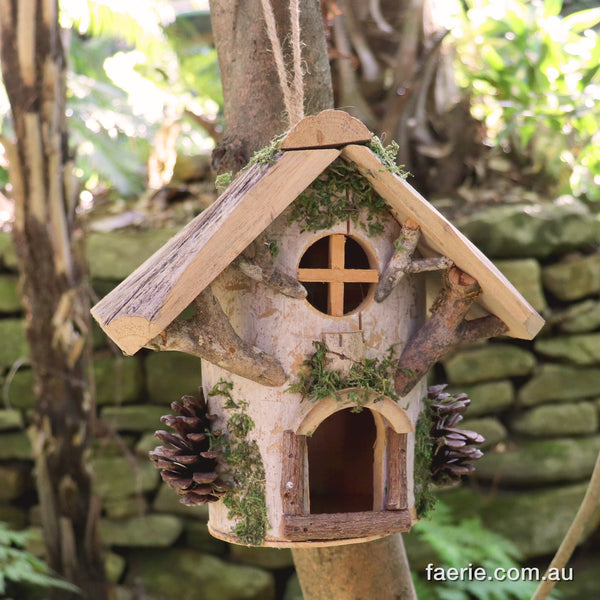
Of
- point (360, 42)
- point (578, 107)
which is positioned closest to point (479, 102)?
point (360, 42)

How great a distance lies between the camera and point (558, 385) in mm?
3701

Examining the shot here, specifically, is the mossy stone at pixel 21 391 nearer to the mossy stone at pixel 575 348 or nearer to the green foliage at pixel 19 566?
the green foliage at pixel 19 566

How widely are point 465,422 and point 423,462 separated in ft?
6.68

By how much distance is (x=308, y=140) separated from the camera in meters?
1.36

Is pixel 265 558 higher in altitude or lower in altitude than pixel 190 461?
lower

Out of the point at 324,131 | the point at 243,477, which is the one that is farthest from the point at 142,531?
the point at 324,131

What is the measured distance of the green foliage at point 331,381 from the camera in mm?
1459

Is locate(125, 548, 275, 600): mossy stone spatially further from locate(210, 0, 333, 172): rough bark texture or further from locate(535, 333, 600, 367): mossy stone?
locate(210, 0, 333, 172): rough bark texture

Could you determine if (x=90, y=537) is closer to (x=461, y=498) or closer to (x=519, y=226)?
(x=461, y=498)

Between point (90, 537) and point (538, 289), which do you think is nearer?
point (90, 537)

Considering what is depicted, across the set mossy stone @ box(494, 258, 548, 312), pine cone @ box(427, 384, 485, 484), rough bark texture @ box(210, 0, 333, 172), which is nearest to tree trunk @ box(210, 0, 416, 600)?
rough bark texture @ box(210, 0, 333, 172)

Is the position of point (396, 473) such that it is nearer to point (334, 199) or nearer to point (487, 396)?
point (334, 199)

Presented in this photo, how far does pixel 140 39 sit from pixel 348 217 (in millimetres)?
4943

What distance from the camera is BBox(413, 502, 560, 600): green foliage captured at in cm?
318
